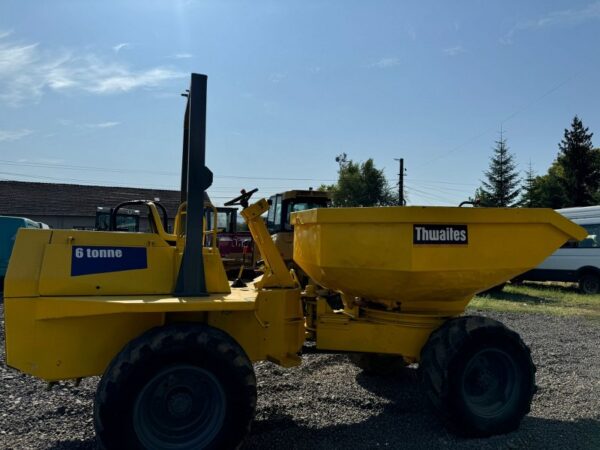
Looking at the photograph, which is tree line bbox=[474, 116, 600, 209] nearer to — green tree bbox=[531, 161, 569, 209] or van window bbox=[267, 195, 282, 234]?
green tree bbox=[531, 161, 569, 209]

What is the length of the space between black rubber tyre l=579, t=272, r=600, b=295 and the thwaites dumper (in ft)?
40.8

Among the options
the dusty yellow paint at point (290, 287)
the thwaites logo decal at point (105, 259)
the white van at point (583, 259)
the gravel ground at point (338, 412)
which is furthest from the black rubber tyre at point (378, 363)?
the white van at point (583, 259)

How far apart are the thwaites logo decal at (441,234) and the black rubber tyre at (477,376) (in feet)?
2.56

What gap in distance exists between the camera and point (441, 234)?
4.40 m

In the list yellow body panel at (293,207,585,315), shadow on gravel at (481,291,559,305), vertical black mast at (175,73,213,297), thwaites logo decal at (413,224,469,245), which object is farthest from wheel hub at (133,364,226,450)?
shadow on gravel at (481,291,559,305)

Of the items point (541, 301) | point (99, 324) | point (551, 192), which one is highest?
point (551, 192)

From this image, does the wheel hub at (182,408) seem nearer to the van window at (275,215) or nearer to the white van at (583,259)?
the van window at (275,215)

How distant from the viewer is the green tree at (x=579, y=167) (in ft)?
118

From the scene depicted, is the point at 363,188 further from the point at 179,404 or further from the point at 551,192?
the point at 179,404

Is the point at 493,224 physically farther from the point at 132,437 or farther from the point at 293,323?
the point at 132,437

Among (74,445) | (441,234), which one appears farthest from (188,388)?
(441,234)

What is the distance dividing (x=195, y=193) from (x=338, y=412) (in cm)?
246

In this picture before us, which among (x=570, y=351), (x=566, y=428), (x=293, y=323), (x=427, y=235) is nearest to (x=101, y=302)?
(x=293, y=323)

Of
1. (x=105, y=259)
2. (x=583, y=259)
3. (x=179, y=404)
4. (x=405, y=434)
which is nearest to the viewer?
(x=179, y=404)
